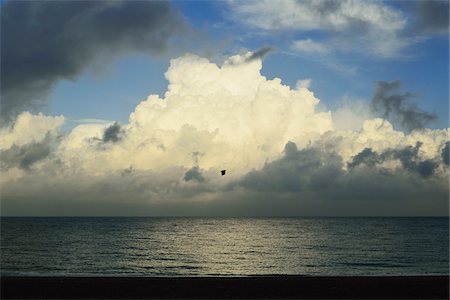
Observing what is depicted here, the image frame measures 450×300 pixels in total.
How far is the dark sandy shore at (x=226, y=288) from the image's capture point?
24.4 meters

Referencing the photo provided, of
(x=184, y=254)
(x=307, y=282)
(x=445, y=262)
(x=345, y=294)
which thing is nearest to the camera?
(x=345, y=294)

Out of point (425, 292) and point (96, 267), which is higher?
point (425, 292)

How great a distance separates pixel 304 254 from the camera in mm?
67625

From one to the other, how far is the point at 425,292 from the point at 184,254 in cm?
4514

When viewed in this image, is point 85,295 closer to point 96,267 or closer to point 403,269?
point 96,267

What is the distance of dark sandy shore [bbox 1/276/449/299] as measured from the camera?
24.4 metres

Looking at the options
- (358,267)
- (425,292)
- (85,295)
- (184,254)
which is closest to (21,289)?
(85,295)

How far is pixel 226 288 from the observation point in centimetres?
2684

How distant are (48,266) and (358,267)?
34574 millimetres

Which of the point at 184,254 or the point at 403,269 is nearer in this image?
the point at 403,269

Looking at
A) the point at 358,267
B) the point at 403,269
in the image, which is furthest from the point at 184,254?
the point at 403,269

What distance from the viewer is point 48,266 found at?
5047 centimetres

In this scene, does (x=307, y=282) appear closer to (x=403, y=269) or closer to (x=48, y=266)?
(x=403, y=269)

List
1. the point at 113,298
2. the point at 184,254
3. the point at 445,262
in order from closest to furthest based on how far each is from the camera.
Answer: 1. the point at 113,298
2. the point at 445,262
3. the point at 184,254
